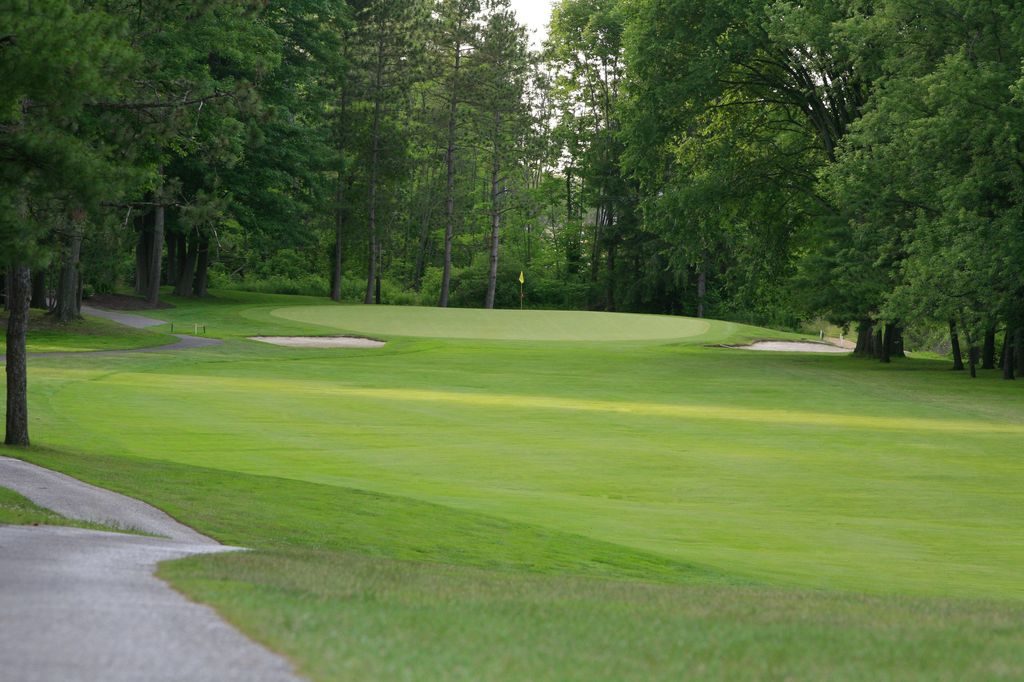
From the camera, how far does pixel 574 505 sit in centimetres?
1712

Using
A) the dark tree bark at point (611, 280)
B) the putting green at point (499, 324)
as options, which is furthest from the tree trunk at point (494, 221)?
the putting green at point (499, 324)

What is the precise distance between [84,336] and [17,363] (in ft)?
86.4

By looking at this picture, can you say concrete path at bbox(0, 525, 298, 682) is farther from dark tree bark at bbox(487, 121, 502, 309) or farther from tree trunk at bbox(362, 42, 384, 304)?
dark tree bark at bbox(487, 121, 502, 309)

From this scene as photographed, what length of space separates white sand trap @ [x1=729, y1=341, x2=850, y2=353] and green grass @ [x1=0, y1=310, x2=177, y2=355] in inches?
1048

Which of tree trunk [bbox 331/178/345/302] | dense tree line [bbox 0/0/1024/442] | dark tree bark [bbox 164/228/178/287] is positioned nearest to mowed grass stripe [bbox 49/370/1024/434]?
dense tree line [bbox 0/0/1024/442]

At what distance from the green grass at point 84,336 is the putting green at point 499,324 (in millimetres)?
10200

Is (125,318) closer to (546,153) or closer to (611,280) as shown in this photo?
Answer: (546,153)

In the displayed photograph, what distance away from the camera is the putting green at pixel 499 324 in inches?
2231

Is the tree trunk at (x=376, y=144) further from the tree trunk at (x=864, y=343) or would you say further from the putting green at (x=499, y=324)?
the tree trunk at (x=864, y=343)

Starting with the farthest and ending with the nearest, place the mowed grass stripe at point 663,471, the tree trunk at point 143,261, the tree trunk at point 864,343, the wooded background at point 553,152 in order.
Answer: the tree trunk at point 143,261 → the tree trunk at point 864,343 → the wooded background at point 553,152 → the mowed grass stripe at point 663,471

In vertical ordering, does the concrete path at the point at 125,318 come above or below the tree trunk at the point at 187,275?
below

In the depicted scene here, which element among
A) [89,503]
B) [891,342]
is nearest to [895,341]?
[891,342]

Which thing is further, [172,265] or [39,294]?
[172,265]

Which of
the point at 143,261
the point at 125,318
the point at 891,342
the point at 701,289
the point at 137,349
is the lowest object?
the point at 137,349
